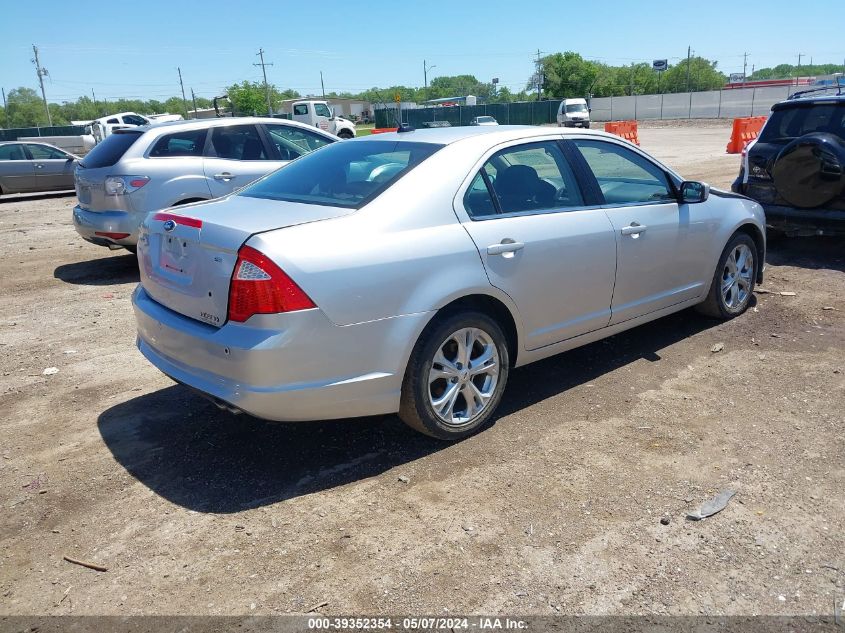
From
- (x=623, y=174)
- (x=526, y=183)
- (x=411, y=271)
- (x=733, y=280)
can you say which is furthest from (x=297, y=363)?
(x=733, y=280)

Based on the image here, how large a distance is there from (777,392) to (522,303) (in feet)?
6.14

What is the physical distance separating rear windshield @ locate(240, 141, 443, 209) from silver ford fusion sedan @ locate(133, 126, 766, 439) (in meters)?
0.02

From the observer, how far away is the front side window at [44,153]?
17.5 m

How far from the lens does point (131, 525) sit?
10.8 ft

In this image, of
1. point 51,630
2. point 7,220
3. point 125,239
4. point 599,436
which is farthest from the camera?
point 7,220

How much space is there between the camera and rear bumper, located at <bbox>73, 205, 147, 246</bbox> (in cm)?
797

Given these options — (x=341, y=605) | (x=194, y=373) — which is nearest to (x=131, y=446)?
(x=194, y=373)

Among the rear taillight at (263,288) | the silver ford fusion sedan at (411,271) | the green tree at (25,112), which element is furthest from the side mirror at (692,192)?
the green tree at (25,112)

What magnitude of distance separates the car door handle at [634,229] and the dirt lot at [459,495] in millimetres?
996

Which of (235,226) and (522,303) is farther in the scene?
(522,303)

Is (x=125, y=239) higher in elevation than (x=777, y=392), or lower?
higher

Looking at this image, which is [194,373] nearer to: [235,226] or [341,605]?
[235,226]

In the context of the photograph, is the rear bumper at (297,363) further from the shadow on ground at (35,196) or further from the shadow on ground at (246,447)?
the shadow on ground at (35,196)

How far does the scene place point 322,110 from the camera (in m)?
38.2
